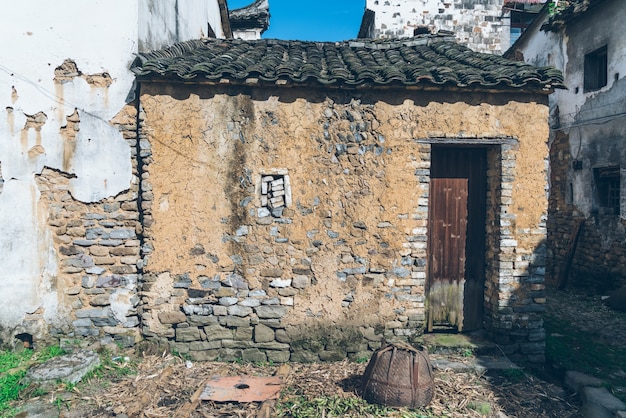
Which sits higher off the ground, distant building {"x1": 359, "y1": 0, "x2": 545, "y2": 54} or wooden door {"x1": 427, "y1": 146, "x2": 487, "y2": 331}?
distant building {"x1": 359, "y1": 0, "x2": 545, "y2": 54}

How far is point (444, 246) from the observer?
18.4ft

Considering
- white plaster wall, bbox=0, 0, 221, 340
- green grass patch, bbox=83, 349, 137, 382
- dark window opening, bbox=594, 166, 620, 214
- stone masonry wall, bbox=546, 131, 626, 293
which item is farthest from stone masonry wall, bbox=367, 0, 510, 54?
green grass patch, bbox=83, 349, 137, 382

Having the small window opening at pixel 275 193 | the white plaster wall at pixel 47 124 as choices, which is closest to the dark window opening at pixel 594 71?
the small window opening at pixel 275 193

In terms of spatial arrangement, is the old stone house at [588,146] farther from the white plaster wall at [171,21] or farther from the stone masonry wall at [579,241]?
the white plaster wall at [171,21]

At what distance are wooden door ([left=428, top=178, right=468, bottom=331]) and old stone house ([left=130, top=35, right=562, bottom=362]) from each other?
0.41 m

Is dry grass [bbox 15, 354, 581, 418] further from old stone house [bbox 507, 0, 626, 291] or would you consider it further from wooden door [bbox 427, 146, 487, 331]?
old stone house [bbox 507, 0, 626, 291]

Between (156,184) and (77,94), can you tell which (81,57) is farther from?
(156,184)

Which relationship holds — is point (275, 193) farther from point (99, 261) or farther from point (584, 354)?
point (584, 354)

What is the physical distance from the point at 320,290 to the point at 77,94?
12.3 feet

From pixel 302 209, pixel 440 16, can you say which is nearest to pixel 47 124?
pixel 302 209

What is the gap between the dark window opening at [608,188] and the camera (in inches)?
322

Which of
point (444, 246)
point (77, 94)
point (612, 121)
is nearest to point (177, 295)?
point (77, 94)

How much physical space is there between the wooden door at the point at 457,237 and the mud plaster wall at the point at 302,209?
0.43m

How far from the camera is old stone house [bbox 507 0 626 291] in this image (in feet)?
26.2
